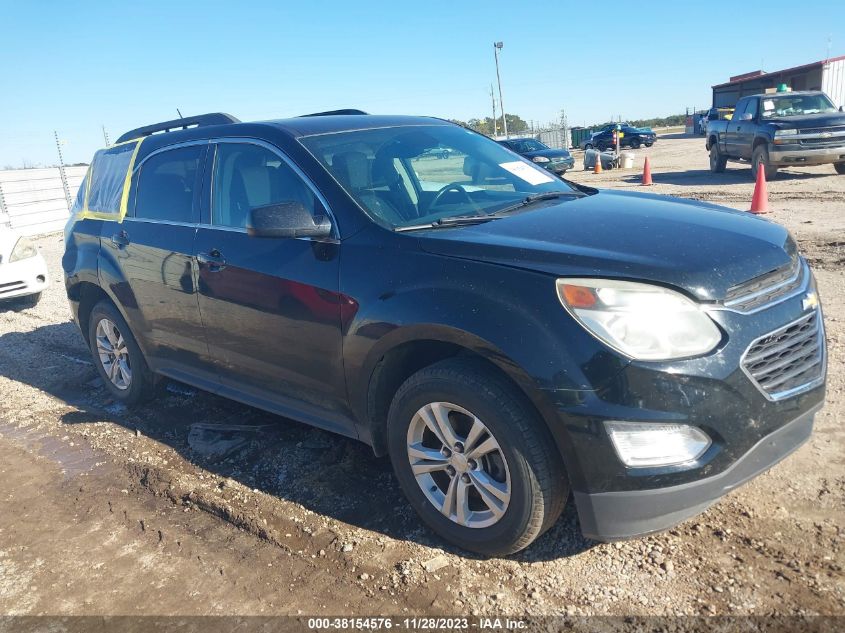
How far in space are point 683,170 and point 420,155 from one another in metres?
18.4

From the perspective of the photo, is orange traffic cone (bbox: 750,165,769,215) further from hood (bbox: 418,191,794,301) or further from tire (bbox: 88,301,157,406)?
tire (bbox: 88,301,157,406)

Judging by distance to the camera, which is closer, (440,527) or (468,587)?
(468,587)

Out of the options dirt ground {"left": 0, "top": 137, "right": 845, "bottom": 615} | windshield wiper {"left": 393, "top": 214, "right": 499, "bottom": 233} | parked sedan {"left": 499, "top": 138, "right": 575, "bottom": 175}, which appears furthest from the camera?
parked sedan {"left": 499, "top": 138, "right": 575, "bottom": 175}

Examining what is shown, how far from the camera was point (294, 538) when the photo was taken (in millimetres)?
3240

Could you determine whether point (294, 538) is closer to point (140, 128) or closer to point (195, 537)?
point (195, 537)

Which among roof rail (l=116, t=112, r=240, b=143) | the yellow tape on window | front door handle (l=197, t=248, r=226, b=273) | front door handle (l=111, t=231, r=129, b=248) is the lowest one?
front door handle (l=197, t=248, r=226, b=273)

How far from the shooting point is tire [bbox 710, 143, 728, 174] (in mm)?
17123

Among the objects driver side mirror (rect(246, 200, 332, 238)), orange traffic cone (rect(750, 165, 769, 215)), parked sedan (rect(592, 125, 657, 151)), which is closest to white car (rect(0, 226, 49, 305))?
driver side mirror (rect(246, 200, 332, 238))

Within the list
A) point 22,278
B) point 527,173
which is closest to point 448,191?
point 527,173

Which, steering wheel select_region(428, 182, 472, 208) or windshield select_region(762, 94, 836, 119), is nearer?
steering wheel select_region(428, 182, 472, 208)

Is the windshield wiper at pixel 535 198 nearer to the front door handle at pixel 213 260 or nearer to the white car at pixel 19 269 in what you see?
the front door handle at pixel 213 260

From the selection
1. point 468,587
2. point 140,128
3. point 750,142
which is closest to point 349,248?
point 468,587

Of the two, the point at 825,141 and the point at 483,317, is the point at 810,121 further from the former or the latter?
the point at 483,317

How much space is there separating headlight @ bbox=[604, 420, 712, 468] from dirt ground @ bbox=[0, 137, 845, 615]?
562 millimetres
